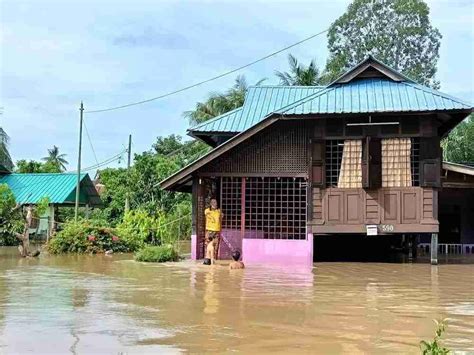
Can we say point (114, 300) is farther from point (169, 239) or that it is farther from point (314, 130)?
point (169, 239)

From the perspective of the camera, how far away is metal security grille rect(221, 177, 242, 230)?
59.9 ft

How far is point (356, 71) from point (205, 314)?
11610mm

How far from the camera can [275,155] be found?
17.4 metres

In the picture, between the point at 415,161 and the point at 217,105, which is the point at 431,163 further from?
the point at 217,105

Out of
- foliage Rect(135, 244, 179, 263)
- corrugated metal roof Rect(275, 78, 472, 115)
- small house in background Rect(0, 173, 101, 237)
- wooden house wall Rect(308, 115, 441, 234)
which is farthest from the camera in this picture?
small house in background Rect(0, 173, 101, 237)

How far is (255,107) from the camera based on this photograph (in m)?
21.2

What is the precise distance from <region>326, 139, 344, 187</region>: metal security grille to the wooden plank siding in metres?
0.31

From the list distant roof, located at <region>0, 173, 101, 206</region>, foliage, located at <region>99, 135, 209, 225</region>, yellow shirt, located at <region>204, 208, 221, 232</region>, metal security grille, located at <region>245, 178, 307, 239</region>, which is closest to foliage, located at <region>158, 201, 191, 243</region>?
foliage, located at <region>99, 135, 209, 225</region>

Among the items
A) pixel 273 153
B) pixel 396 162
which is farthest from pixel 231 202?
pixel 396 162

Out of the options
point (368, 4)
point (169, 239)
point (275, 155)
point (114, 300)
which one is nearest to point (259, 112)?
point (275, 155)

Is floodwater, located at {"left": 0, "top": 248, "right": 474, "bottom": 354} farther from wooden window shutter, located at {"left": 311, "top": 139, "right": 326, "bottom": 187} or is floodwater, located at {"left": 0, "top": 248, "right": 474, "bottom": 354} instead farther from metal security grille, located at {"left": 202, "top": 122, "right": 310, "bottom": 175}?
metal security grille, located at {"left": 202, "top": 122, "right": 310, "bottom": 175}

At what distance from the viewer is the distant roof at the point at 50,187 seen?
29531mm

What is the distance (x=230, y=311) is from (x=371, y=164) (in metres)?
9.30

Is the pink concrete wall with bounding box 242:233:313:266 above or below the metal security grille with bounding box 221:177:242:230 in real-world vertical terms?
below
